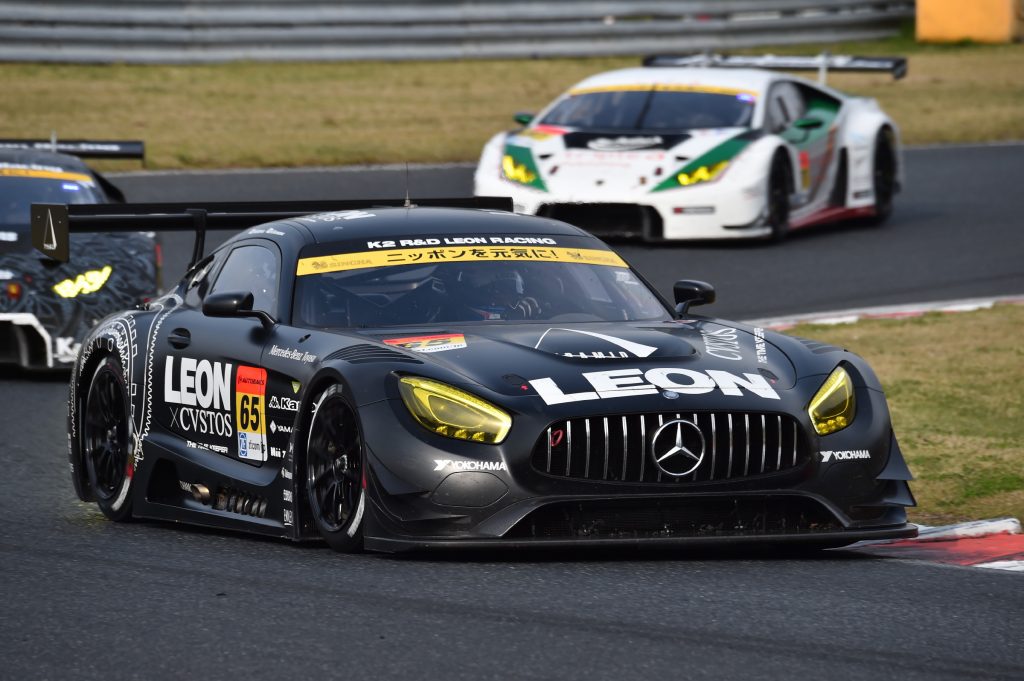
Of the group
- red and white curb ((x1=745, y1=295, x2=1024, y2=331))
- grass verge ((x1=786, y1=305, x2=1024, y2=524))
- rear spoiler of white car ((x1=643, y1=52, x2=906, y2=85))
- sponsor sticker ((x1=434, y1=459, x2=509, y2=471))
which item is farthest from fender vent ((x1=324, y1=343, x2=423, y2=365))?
rear spoiler of white car ((x1=643, y1=52, x2=906, y2=85))

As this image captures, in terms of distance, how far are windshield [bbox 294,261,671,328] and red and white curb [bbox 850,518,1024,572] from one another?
3.96 ft

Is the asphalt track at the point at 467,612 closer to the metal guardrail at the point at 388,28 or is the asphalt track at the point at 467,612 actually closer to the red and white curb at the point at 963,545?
the red and white curb at the point at 963,545

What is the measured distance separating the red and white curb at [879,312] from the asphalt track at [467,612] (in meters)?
5.98

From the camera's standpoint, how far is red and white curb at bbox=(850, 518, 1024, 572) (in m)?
6.82

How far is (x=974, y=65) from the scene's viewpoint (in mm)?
29438

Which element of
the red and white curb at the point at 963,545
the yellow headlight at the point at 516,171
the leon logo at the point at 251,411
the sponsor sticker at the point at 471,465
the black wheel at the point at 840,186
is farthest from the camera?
the black wheel at the point at 840,186

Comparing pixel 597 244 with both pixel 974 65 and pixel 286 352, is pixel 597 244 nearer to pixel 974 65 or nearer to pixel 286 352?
pixel 286 352

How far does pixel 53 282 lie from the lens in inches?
451

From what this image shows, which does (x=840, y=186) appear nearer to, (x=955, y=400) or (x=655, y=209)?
(x=655, y=209)

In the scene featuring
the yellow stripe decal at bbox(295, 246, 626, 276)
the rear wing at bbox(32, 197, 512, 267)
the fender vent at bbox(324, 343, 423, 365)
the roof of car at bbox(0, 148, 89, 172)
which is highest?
A: the yellow stripe decal at bbox(295, 246, 626, 276)

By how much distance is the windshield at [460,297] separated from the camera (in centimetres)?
710

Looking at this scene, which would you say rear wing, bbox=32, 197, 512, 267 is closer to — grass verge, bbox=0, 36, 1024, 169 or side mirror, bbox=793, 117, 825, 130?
side mirror, bbox=793, 117, 825, 130

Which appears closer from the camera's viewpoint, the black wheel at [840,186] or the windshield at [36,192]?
the windshield at [36,192]

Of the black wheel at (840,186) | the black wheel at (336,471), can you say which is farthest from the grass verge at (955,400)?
the black wheel at (840,186)
